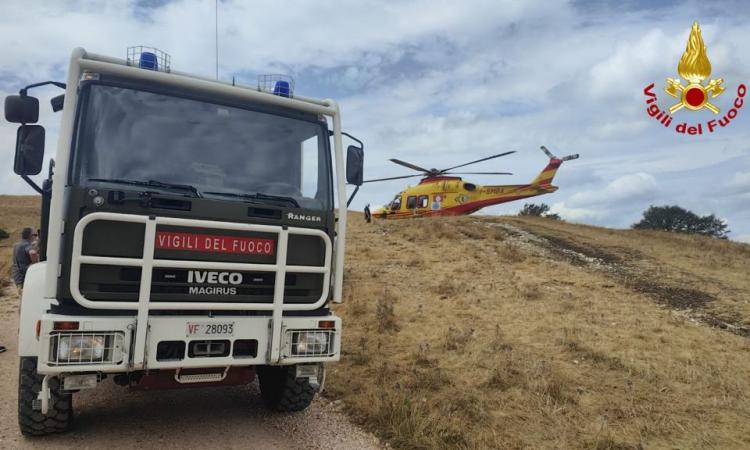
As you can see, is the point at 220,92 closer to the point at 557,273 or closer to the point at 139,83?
the point at 139,83

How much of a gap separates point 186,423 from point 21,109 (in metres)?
3.23

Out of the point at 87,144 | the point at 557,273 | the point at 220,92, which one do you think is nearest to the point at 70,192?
the point at 87,144

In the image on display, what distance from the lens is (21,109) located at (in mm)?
4672

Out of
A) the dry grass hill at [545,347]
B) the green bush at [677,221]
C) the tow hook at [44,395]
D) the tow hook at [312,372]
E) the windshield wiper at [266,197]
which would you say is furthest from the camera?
the green bush at [677,221]

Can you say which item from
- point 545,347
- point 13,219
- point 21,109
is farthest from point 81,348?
point 13,219

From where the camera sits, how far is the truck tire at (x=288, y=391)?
5.75m

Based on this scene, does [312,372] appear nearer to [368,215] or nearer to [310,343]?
[310,343]

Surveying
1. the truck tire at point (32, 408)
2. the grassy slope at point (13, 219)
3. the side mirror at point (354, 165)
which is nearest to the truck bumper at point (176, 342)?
the truck tire at point (32, 408)

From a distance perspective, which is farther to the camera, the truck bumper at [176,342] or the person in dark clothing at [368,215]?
the person in dark clothing at [368,215]

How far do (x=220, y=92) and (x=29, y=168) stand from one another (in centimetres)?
174

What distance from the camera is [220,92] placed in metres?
5.13

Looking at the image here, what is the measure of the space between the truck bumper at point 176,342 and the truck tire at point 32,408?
1.93 ft

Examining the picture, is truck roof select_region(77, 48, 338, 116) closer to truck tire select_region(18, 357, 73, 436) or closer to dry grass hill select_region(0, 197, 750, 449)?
truck tire select_region(18, 357, 73, 436)

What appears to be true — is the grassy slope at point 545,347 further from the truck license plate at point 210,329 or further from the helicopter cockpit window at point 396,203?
the helicopter cockpit window at point 396,203
